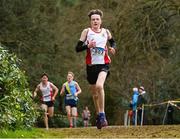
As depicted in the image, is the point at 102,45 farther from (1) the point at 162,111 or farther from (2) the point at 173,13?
(1) the point at 162,111

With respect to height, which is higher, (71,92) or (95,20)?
(95,20)

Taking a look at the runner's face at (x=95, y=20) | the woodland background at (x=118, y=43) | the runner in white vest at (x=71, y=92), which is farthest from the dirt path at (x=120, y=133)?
the woodland background at (x=118, y=43)

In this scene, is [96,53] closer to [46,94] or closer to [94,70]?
[94,70]

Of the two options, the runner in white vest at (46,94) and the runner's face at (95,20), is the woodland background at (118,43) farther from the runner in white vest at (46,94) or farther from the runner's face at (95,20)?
the runner's face at (95,20)

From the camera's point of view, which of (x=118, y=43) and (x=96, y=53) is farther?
(x=118, y=43)

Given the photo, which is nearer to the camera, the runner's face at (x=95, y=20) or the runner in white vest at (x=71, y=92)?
the runner's face at (x=95, y=20)

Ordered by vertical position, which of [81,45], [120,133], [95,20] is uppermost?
[95,20]

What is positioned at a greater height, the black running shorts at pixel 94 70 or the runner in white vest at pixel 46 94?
the black running shorts at pixel 94 70

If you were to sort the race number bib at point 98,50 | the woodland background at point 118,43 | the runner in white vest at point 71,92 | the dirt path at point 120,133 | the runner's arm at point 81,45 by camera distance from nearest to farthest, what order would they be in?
the dirt path at point 120,133 < the runner's arm at point 81,45 < the race number bib at point 98,50 < the runner in white vest at point 71,92 < the woodland background at point 118,43

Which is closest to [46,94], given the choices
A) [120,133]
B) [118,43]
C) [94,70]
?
[94,70]

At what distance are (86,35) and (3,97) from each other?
7.85ft

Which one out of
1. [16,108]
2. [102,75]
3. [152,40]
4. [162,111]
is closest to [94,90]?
[102,75]

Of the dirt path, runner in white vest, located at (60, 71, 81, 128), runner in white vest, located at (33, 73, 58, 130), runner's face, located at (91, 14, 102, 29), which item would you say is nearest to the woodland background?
runner in white vest, located at (60, 71, 81, 128)

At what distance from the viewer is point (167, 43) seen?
29828 mm
